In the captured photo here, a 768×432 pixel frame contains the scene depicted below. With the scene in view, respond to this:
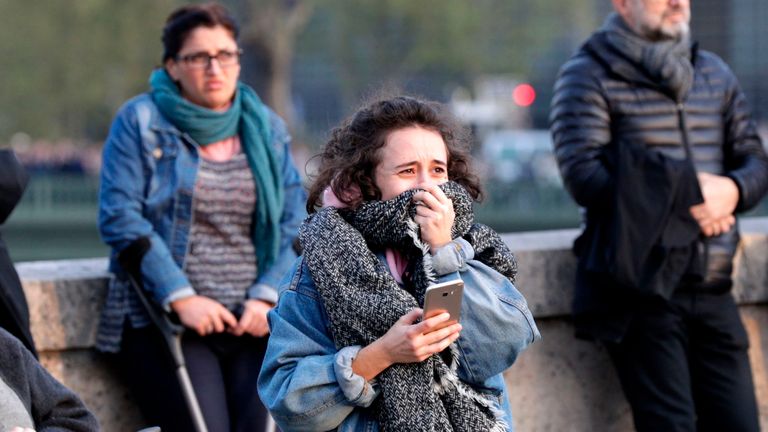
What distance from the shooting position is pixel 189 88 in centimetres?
470

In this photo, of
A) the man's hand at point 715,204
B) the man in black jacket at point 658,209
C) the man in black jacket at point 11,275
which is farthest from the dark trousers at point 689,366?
the man in black jacket at point 11,275

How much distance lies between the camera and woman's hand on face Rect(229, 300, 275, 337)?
14.7 feet

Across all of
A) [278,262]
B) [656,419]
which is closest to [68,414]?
[278,262]

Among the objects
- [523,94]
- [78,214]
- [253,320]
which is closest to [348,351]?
[253,320]

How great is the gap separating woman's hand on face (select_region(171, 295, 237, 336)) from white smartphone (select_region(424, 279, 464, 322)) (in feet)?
5.70

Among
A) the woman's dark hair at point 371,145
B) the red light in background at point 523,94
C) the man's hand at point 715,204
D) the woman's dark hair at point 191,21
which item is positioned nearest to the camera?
the woman's dark hair at point 371,145

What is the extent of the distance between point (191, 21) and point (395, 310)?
208 centimetres

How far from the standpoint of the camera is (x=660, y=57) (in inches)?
190

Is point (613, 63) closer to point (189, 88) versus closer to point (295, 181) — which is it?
point (295, 181)

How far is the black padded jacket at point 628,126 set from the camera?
15.8 ft

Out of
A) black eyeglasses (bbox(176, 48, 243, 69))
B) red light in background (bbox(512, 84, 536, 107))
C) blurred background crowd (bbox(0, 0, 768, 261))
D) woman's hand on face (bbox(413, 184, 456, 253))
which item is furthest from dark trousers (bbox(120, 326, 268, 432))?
red light in background (bbox(512, 84, 536, 107))

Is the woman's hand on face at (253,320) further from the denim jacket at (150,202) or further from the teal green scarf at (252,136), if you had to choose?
the teal green scarf at (252,136)

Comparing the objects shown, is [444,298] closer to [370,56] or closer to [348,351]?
[348,351]

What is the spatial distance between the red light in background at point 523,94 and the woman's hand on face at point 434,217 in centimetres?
4670
